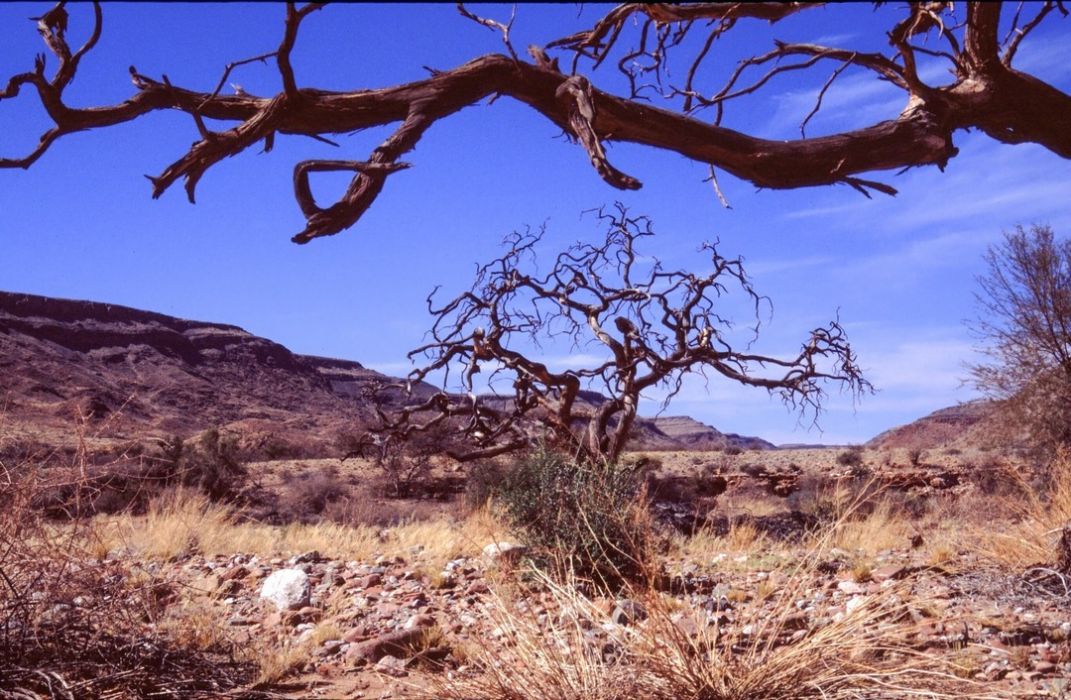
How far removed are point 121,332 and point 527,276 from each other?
186 ft

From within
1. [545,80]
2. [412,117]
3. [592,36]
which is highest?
[592,36]

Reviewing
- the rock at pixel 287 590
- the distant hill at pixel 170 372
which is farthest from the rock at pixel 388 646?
the distant hill at pixel 170 372

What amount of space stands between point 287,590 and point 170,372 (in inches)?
2383

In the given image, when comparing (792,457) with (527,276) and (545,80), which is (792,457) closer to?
(527,276)

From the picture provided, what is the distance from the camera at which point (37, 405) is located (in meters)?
43.7

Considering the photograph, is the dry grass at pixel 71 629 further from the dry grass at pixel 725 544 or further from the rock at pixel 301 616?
the dry grass at pixel 725 544

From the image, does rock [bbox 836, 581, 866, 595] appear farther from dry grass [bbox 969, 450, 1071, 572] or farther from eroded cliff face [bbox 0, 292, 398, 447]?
eroded cliff face [bbox 0, 292, 398, 447]

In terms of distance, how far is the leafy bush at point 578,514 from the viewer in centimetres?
704

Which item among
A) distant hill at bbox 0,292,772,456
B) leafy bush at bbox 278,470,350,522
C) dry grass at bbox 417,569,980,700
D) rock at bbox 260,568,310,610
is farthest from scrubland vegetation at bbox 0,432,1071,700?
distant hill at bbox 0,292,772,456

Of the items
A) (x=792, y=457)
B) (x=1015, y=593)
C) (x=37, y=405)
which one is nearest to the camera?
(x=1015, y=593)

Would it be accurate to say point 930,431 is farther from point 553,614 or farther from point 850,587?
point 553,614

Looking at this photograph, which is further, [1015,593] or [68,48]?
[1015,593]

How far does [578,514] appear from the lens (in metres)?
7.70

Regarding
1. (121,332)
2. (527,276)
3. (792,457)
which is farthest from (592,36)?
(121,332)
